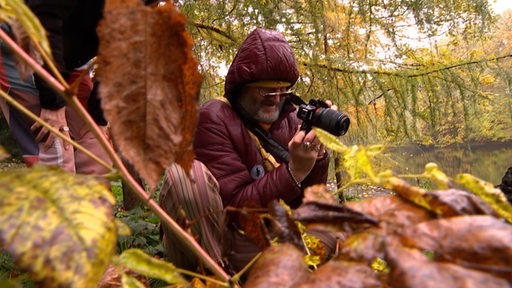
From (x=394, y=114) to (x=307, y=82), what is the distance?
36.2 inches

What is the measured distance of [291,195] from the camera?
1.51 m

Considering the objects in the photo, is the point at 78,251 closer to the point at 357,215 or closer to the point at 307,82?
the point at 357,215

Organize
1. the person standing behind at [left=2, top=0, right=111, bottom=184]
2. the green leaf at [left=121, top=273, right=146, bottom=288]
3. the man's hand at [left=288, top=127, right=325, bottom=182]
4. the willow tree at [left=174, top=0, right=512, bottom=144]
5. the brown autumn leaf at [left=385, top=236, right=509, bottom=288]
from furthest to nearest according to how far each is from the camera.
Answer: the willow tree at [left=174, top=0, right=512, bottom=144], the man's hand at [left=288, top=127, right=325, bottom=182], the person standing behind at [left=2, top=0, right=111, bottom=184], the green leaf at [left=121, top=273, right=146, bottom=288], the brown autumn leaf at [left=385, top=236, right=509, bottom=288]

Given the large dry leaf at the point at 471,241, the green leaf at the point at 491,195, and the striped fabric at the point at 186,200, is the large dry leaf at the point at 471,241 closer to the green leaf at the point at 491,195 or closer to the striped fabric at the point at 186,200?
the green leaf at the point at 491,195

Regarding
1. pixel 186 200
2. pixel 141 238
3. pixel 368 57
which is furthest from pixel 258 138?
pixel 368 57

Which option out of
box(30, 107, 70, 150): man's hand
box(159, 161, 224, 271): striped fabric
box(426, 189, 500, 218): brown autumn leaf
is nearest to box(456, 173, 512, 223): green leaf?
box(426, 189, 500, 218): brown autumn leaf

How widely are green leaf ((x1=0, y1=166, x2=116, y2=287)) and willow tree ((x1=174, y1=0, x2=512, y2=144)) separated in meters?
2.89

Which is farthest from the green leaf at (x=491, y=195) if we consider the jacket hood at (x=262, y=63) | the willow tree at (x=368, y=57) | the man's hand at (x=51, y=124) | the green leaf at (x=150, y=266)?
the willow tree at (x=368, y=57)

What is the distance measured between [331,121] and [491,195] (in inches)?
45.0

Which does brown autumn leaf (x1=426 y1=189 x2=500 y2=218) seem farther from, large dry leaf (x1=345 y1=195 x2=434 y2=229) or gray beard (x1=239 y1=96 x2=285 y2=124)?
gray beard (x1=239 y1=96 x2=285 y2=124)

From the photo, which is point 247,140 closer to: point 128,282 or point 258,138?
point 258,138

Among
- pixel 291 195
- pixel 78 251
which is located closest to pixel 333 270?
pixel 78 251

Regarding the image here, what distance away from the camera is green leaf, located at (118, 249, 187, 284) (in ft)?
1.11

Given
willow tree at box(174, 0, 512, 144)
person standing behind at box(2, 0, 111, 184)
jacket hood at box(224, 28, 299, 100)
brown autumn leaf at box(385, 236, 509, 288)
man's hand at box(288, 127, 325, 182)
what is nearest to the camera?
brown autumn leaf at box(385, 236, 509, 288)
